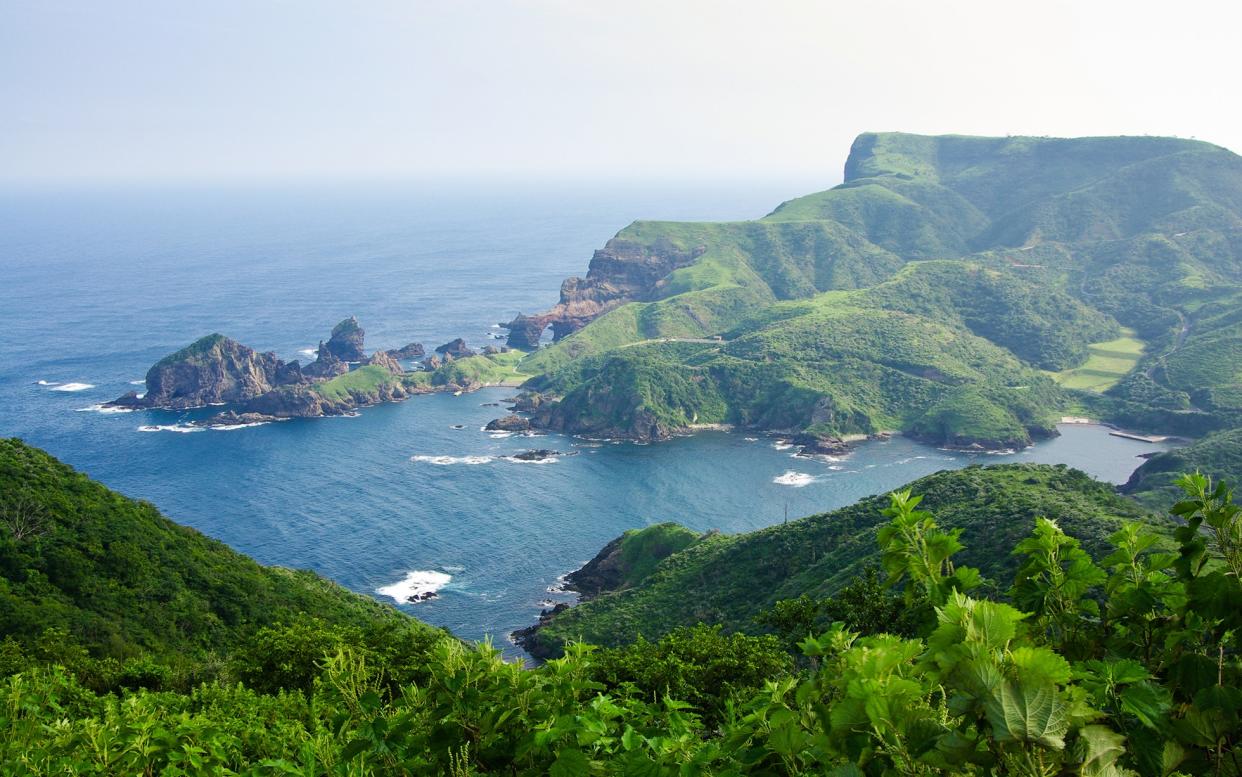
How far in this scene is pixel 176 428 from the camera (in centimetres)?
13388

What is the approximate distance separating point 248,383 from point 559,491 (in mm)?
66592

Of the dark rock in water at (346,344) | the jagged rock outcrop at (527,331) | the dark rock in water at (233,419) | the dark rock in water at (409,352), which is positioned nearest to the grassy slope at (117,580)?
the dark rock in water at (233,419)

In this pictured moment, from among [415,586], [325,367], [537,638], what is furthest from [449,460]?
[537,638]

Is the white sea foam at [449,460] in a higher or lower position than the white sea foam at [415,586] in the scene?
higher

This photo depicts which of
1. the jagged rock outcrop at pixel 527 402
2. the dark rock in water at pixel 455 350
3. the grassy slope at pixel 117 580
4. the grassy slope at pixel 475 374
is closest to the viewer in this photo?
the grassy slope at pixel 117 580

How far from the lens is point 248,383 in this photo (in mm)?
148250

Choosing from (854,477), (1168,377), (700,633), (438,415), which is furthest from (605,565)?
(1168,377)

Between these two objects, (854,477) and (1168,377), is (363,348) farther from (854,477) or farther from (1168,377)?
(1168,377)

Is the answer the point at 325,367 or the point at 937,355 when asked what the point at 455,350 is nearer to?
the point at 325,367

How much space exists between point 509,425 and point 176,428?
49781 mm

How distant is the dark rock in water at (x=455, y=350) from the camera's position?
569ft

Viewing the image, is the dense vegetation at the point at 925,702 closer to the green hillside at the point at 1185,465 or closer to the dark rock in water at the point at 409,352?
the green hillside at the point at 1185,465

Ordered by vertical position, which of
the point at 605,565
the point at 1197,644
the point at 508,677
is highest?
the point at 1197,644

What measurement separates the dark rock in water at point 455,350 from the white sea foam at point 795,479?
7836 centimetres
